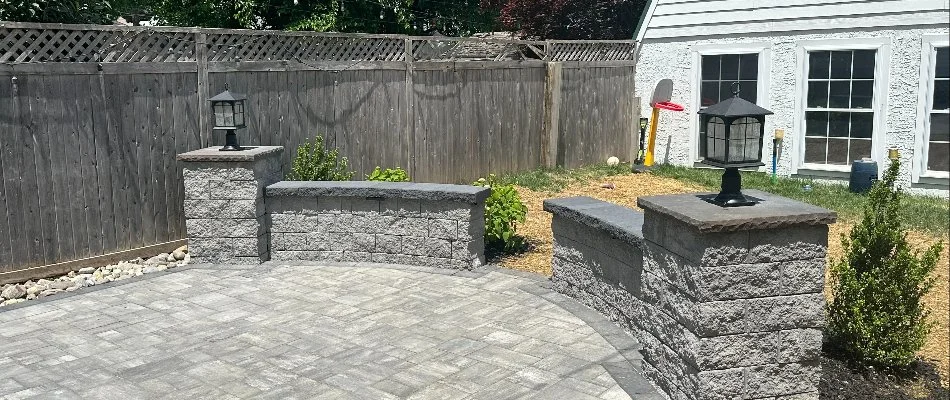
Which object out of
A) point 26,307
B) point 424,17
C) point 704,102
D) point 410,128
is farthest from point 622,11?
point 26,307

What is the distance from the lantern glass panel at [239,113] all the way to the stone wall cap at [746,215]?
4736mm

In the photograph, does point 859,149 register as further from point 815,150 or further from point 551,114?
point 551,114

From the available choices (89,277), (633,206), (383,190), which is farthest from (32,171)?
(633,206)

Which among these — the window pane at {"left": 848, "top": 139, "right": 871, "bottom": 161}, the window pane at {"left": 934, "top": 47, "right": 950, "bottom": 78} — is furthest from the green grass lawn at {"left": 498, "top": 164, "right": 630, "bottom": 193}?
the window pane at {"left": 934, "top": 47, "right": 950, "bottom": 78}

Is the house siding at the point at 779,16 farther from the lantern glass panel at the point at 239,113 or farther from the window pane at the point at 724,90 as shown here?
the lantern glass panel at the point at 239,113

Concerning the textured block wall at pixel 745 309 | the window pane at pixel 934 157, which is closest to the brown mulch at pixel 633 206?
the textured block wall at pixel 745 309

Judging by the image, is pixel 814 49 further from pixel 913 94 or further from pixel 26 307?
pixel 26 307

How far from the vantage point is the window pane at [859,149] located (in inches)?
489

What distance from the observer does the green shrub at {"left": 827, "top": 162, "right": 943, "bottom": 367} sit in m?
5.50

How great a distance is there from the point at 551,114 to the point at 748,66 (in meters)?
3.39

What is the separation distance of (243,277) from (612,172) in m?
7.73

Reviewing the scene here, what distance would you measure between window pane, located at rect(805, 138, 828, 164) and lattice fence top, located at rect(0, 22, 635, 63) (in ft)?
14.5

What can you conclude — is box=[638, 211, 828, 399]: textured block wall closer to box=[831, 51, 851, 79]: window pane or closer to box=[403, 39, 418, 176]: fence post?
box=[403, 39, 418, 176]: fence post

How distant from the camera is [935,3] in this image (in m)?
10.7
